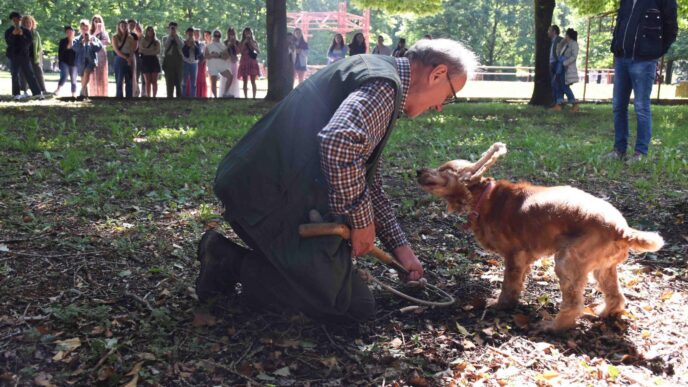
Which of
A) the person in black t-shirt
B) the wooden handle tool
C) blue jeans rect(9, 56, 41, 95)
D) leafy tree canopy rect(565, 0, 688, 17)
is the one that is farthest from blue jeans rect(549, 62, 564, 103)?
the wooden handle tool

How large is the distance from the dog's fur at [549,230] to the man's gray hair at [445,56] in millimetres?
718

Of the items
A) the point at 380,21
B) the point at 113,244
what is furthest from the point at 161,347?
the point at 380,21

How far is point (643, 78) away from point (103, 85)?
1568 cm

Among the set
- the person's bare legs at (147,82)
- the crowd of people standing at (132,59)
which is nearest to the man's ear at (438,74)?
the crowd of people standing at (132,59)

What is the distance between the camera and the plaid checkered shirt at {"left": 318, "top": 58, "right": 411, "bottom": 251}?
3.03 metres

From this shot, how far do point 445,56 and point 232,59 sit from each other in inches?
638

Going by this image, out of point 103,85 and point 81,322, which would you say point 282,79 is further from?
point 81,322

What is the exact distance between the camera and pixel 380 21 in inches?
2606

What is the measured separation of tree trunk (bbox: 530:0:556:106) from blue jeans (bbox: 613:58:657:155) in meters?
9.49

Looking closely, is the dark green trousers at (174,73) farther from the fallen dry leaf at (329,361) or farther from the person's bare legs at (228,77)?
the fallen dry leaf at (329,361)

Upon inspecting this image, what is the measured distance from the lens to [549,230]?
373 centimetres

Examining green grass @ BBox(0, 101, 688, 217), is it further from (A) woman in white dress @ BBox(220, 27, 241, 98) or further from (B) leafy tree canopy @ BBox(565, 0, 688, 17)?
(B) leafy tree canopy @ BBox(565, 0, 688, 17)

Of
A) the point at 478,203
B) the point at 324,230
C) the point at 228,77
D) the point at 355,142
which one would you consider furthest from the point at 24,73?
the point at 355,142

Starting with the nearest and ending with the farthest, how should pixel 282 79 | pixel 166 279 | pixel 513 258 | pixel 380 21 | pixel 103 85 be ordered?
pixel 513 258, pixel 166 279, pixel 282 79, pixel 103 85, pixel 380 21
